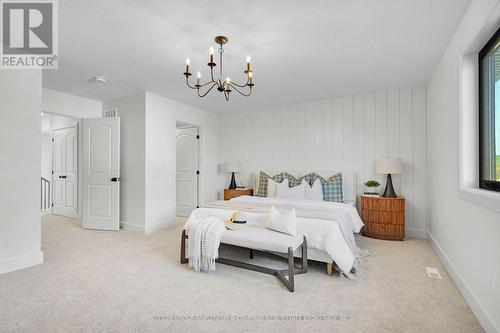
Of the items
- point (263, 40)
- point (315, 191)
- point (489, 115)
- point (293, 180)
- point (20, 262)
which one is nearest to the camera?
point (489, 115)

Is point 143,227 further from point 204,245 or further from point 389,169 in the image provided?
point 389,169

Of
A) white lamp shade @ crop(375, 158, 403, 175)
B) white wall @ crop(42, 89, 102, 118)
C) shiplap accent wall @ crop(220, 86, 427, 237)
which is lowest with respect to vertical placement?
white lamp shade @ crop(375, 158, 403, 175)

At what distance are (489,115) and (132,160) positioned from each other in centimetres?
474

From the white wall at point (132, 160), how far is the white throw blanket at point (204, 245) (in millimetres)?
1970

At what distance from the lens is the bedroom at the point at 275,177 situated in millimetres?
1933

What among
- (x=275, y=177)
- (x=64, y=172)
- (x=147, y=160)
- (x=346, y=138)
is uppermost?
(x=346, y=138)

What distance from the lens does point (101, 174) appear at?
14.8ft

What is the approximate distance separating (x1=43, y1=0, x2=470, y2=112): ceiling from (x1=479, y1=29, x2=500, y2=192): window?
0.48 metres

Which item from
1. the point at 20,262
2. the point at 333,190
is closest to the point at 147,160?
the point at 20,262

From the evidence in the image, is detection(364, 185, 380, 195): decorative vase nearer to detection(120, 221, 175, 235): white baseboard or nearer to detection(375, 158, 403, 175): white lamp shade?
detection(375, 158, 403, 175): white lamp shade

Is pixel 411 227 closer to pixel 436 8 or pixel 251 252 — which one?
pixel 251 252

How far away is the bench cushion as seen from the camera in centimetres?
238

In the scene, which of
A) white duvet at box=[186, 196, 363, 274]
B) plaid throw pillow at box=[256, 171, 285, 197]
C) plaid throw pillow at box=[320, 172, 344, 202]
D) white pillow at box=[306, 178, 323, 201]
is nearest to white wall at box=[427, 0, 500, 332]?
white duvet at box=[186, 196, 363, 274]

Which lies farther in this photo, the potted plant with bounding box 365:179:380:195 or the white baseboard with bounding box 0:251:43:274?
the potted plant with bounding box 365:179:380:195
